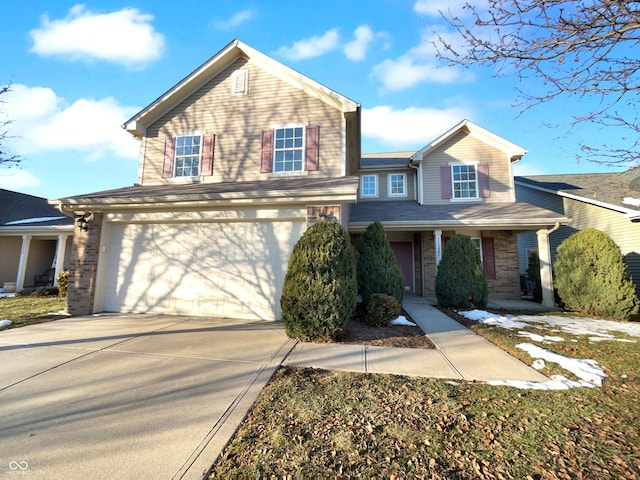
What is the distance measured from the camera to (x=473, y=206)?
11148 millimetres

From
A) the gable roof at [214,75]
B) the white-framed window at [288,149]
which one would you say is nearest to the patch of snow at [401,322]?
the white-framed window at [288,149]

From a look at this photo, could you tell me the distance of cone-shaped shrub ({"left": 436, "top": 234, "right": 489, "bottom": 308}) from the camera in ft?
27.2

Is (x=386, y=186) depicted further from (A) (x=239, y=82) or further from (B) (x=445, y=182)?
(A) (x=239, y=82)

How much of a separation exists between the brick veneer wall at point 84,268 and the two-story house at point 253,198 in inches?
1.0

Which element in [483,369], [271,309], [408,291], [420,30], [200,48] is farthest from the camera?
[408,291]

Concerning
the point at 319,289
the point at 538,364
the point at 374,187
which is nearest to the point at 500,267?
the point at 374,187

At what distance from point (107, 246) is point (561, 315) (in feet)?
41.3

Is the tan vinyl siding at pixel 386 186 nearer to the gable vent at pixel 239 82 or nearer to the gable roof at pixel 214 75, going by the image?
the gable roof at pixel 214 75

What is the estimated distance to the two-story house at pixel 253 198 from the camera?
665cm

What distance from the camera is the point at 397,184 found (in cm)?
1321

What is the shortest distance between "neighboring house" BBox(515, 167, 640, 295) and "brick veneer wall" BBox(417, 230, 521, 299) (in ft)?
8.78

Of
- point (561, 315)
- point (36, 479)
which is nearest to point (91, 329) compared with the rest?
point (36, 479)

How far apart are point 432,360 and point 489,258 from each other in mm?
9336

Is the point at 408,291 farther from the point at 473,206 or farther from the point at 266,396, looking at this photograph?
the point at 266,396
